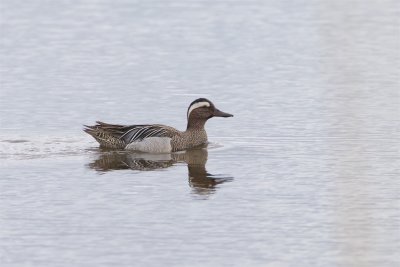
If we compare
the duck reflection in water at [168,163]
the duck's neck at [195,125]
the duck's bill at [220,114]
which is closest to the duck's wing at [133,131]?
the duck reflection in water at [168,163]

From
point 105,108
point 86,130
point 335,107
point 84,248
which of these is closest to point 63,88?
point 105,108

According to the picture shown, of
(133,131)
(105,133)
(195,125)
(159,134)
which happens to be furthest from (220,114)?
(105,133)

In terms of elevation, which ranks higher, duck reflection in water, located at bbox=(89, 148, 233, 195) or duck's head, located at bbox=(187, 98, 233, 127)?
duck's head, located at bbox=(187, 98, 233, 127)

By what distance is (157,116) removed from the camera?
17.7 metres

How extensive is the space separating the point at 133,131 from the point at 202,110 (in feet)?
3.73

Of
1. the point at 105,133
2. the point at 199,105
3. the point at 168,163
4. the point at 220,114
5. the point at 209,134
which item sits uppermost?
the point at 199,105

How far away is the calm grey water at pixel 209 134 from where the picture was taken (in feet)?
35.1

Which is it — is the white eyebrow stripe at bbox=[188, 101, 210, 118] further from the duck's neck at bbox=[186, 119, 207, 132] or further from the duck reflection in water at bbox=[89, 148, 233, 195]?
the duck reflection in water at bbox=[89, 148, 233, 195]

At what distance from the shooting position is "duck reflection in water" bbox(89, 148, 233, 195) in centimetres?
1379

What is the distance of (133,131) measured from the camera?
16.3 m

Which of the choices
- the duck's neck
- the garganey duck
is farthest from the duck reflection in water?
the duck's neck

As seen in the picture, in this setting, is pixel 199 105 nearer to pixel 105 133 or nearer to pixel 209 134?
pixel 209 134

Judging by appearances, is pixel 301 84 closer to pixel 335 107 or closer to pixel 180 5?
pixel 335 107

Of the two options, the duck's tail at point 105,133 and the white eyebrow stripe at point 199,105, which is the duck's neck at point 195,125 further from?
the duck's tail at point 105,133
